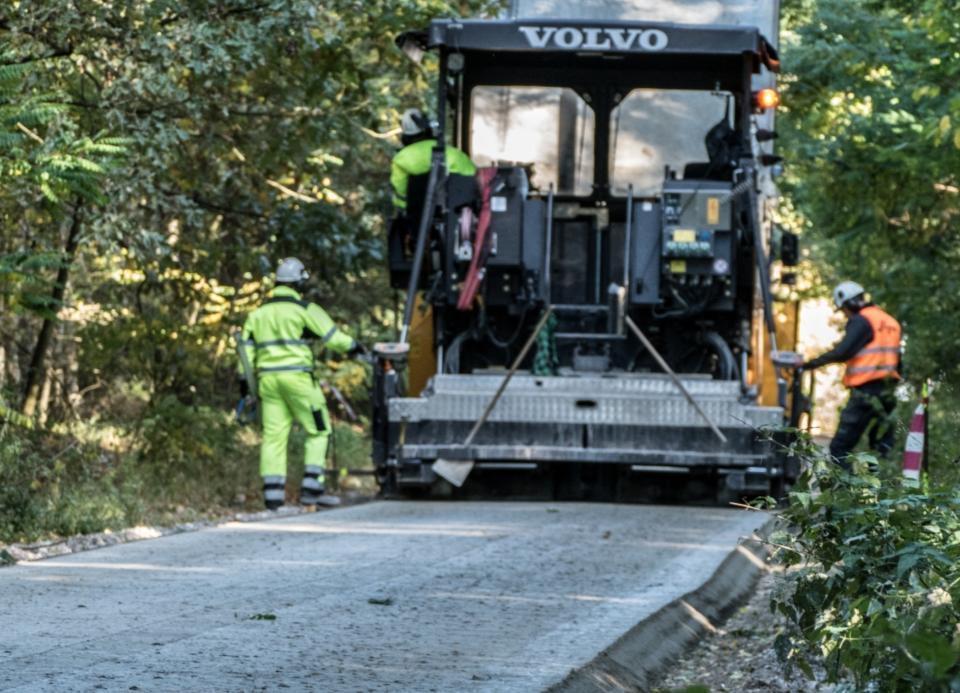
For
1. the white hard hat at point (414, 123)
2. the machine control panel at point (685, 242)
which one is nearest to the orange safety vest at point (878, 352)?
the machine control panel at point (685, 242)

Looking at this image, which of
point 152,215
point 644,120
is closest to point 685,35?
point 644,120

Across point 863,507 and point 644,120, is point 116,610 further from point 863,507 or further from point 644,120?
point 644,120

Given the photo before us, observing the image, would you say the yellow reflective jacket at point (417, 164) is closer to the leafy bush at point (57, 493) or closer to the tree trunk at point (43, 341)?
the tree trunk at point (43, 341)

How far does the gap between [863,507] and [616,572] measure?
11.1ft

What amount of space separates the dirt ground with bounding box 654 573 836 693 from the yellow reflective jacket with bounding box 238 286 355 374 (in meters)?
5.32

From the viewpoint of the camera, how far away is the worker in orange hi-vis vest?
14633 millimetres

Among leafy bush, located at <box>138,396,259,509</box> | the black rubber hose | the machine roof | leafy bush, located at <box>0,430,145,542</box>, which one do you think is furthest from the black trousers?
leafy bush, located at <box>0,430,145,542</box>

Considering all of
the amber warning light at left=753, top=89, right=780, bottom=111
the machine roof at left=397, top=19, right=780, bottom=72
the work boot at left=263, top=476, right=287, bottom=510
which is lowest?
the work boot at left=263, top=476, right=287, bottom=510

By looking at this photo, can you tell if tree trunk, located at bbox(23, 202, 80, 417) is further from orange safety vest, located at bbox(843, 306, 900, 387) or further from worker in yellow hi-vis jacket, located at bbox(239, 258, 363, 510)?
orange safety vest, located at bbox(843, 306, 900, 387)

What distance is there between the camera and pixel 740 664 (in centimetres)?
718

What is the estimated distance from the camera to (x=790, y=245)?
46.9 feet

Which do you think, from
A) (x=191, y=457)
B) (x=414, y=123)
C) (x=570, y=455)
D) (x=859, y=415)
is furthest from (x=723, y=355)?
(x=191, y=457)

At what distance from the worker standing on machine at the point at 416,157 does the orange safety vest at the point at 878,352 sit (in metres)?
3.49

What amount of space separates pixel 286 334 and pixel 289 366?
0.24 metres
